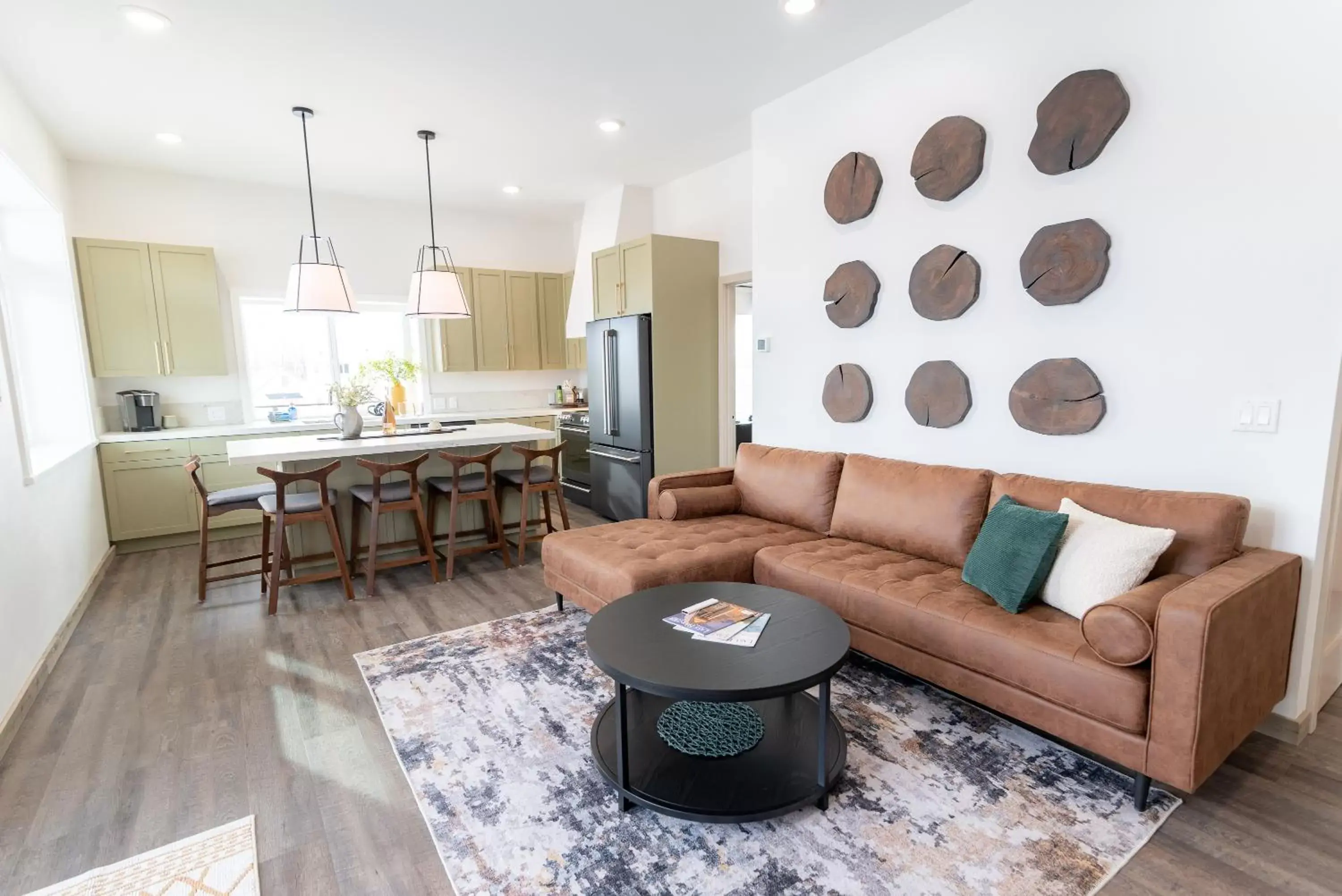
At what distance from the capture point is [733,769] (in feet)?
6.33

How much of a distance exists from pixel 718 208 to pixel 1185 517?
396 centimetres

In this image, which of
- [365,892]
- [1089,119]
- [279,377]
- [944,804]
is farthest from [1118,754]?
[279,377]

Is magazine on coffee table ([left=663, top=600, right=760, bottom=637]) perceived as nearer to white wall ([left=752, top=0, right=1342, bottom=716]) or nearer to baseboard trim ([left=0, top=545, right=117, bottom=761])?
white wall ([left=752, top=0, right=1342, bottom=716])

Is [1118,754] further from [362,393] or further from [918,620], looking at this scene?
[362,393]

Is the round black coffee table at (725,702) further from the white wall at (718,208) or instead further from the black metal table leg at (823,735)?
the white wall at (718,208)

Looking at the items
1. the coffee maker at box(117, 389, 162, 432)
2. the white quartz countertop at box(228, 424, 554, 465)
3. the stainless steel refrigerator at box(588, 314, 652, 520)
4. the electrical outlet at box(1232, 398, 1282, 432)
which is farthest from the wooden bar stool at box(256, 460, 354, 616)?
the electrical outlet at box(1232, 398, 1282, 432)

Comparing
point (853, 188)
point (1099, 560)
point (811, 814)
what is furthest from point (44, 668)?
point (853, 188)

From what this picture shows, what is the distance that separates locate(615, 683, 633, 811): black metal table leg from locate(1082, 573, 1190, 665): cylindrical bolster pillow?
1.41 meters

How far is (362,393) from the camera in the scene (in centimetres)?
456

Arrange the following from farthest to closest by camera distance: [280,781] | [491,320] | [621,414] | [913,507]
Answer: [491,320] → [621,414] → [913,507] → [280,781]

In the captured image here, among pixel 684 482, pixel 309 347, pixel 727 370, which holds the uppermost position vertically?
pixel 309 347

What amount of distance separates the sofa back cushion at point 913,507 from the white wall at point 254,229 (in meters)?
4.68

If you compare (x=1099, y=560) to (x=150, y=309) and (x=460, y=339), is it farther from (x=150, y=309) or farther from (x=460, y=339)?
(x=150, y=309)

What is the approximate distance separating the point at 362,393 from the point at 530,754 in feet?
10.9
